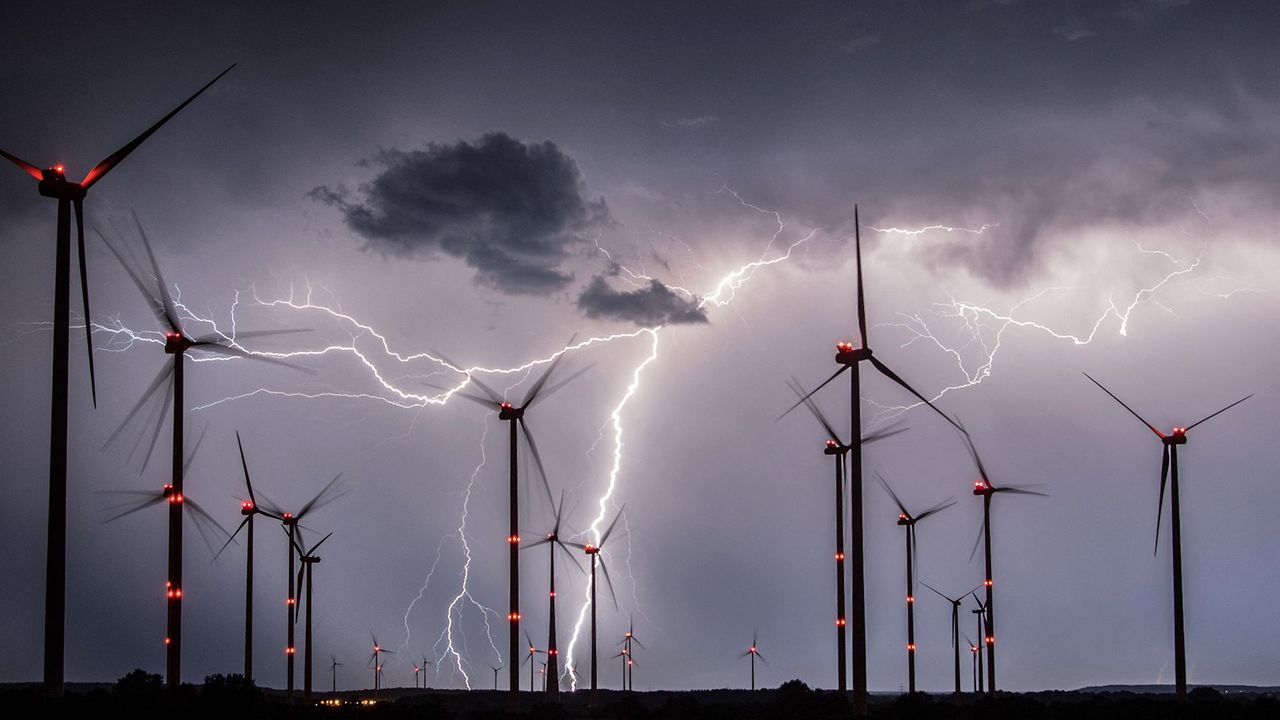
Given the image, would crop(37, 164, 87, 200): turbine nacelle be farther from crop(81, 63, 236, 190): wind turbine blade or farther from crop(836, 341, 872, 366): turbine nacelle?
crop(836, 341, 872, 366): turbine nacelle

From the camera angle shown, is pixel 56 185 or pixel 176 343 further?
pixel 176 343

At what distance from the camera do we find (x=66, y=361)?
30.1 meters

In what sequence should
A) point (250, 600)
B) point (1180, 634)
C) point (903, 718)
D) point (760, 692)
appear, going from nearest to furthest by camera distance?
point (903, 718)
point (1180, 634)
point (250, 600)
point (760, 692)

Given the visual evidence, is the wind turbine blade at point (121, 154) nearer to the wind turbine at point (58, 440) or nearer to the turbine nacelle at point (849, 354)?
the wind turbine at point (58, 440)

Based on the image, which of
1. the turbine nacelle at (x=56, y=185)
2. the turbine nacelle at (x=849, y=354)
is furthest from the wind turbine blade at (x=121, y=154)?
the turbine nacelle at (x=849, y=354)

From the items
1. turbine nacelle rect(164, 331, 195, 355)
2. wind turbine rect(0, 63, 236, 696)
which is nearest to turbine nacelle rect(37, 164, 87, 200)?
wind turbine rect(0, 63, 236, 696)

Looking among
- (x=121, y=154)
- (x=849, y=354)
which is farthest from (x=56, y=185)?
(x=849, y=354)

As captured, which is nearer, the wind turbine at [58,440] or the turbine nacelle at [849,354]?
the wind turbine at [58,440]

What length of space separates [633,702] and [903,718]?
1519cm

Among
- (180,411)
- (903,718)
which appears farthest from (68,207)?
(903,718)

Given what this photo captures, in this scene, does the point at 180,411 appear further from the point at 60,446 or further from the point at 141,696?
the point at 60,446

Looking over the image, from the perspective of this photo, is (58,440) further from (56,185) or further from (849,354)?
(849,354)

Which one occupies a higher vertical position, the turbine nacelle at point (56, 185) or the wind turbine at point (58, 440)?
the turbine nacelle at point (56, 185)

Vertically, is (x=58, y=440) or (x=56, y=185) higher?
(x=56, y=185)
